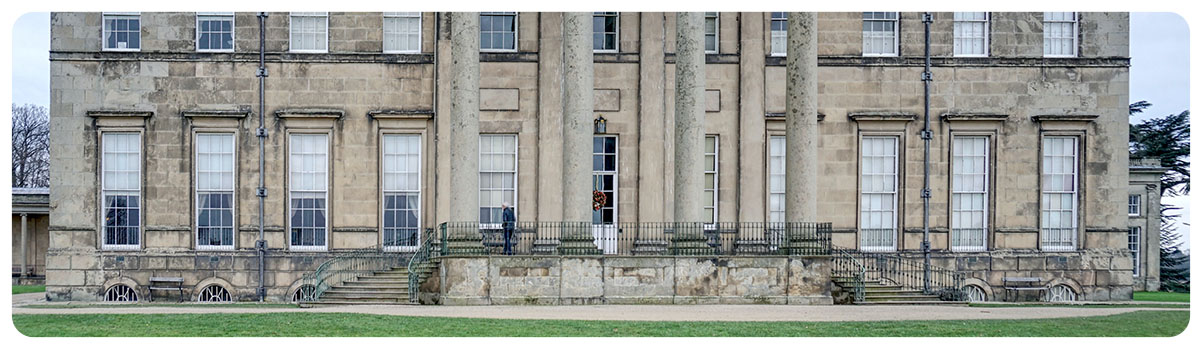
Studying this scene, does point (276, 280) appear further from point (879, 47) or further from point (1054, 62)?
point (1054, 62)

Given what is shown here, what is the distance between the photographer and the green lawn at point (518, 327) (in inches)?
814

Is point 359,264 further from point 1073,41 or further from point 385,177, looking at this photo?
point 1073,41

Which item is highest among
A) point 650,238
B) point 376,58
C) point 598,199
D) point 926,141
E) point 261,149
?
point 376,58

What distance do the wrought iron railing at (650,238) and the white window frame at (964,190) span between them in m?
4.69

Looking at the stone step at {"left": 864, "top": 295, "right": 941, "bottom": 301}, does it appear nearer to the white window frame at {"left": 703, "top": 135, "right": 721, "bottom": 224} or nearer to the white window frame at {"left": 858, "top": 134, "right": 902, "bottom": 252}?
the white window frame at {"left": 858, "top": 134, "right": 902, "bottom": 252}

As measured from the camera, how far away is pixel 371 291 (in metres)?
27.8

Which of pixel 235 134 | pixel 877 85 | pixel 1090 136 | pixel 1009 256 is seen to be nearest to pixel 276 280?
pixel 235 134

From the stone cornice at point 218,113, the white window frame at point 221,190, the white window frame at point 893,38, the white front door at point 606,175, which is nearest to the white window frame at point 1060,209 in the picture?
the white window frame at point 893,38

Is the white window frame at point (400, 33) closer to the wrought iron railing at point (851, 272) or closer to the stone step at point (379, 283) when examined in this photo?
the stone step at point (379, 283)

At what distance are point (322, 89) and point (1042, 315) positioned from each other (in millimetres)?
17305

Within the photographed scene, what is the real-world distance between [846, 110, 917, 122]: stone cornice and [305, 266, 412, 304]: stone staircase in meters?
11.5

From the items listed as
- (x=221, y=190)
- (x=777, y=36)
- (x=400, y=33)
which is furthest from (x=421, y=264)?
(x=777, y=36)

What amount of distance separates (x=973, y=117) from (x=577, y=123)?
10.8 meters
